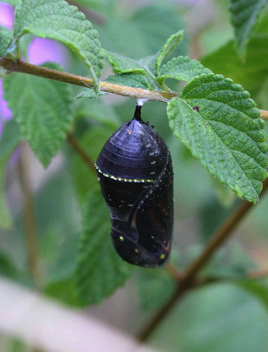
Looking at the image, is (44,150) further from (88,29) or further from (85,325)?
(85,325)

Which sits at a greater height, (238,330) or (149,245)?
(149,245)

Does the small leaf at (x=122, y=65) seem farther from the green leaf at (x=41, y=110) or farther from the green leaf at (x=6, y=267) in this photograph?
the green leaf at (x=6, y=267)

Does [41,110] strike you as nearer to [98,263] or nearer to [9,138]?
[9,138]

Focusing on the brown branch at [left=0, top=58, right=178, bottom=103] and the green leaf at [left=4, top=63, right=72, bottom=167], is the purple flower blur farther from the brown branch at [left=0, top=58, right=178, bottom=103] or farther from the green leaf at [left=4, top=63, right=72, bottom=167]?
the brown branch at [left=0, top=58, right=178, bottom=103]

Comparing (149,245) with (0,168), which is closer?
(149,245)

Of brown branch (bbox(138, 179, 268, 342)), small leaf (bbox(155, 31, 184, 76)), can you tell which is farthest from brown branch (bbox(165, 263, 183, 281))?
small leaf (bbox(155, 31, 184, 76))

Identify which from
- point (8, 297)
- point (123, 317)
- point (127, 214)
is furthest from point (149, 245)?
point (123, 317)
